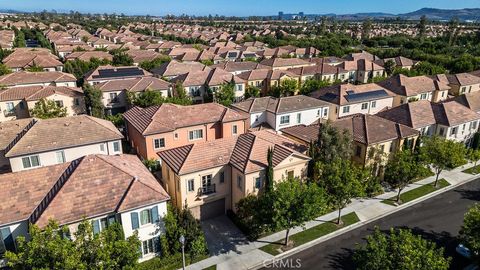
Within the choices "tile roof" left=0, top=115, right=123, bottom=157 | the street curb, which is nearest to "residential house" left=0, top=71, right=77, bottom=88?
"tile roof" left=0, top=115, right=123, bottom=157

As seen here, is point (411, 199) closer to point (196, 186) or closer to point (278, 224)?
point (278, 224)

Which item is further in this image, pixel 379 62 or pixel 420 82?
pixel 379 62

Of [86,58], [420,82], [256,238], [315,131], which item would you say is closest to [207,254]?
[256,238]

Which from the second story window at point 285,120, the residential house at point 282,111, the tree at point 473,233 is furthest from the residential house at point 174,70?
the tree at point 473,233

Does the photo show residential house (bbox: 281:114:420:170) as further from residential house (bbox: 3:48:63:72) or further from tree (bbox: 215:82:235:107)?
residential house (bbox: 3:48:63:72)

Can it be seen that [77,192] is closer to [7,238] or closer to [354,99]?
[7,238]

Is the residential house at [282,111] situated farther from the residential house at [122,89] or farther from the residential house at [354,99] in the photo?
the residential house at [122,89]

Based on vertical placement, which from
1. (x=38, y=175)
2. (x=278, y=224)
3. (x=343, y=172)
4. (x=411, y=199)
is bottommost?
(x=411, y=199)
